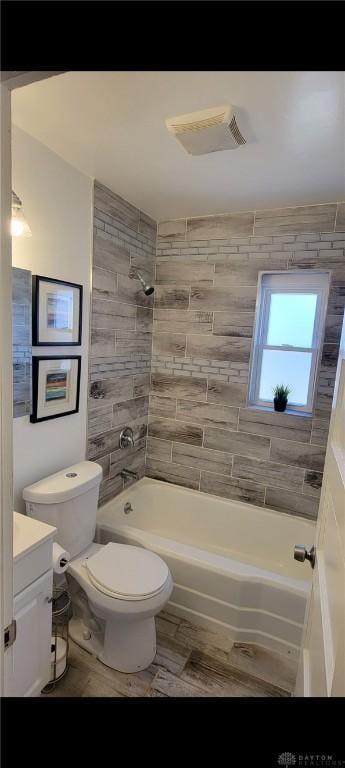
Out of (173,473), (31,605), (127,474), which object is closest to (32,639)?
(31,605)

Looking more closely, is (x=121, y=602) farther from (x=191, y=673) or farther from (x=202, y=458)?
(x=202, y=458)

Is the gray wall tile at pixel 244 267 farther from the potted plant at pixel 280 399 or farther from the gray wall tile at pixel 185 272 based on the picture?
the potted plant at pixel 280 399

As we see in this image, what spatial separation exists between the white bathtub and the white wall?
0.60 m

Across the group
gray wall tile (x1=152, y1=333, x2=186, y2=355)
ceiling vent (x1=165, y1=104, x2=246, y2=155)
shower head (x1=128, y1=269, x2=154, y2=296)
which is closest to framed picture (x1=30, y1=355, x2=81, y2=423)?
shower head (x1=128, y1=269, x2=154, y2=296)

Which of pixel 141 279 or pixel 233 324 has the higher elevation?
pixel 141 279

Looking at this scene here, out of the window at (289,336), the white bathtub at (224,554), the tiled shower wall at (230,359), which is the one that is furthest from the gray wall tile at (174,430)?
the window at (289,336)

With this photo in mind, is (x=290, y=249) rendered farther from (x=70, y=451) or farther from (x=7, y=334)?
(x=7, y=334)

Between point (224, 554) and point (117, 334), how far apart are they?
5.52 feet

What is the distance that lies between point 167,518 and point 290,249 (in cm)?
207

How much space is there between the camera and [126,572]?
1.57 metres

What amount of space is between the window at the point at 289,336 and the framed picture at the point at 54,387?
1211 millimetres

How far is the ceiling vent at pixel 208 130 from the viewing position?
1.21 metres

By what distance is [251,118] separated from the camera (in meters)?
1.25
